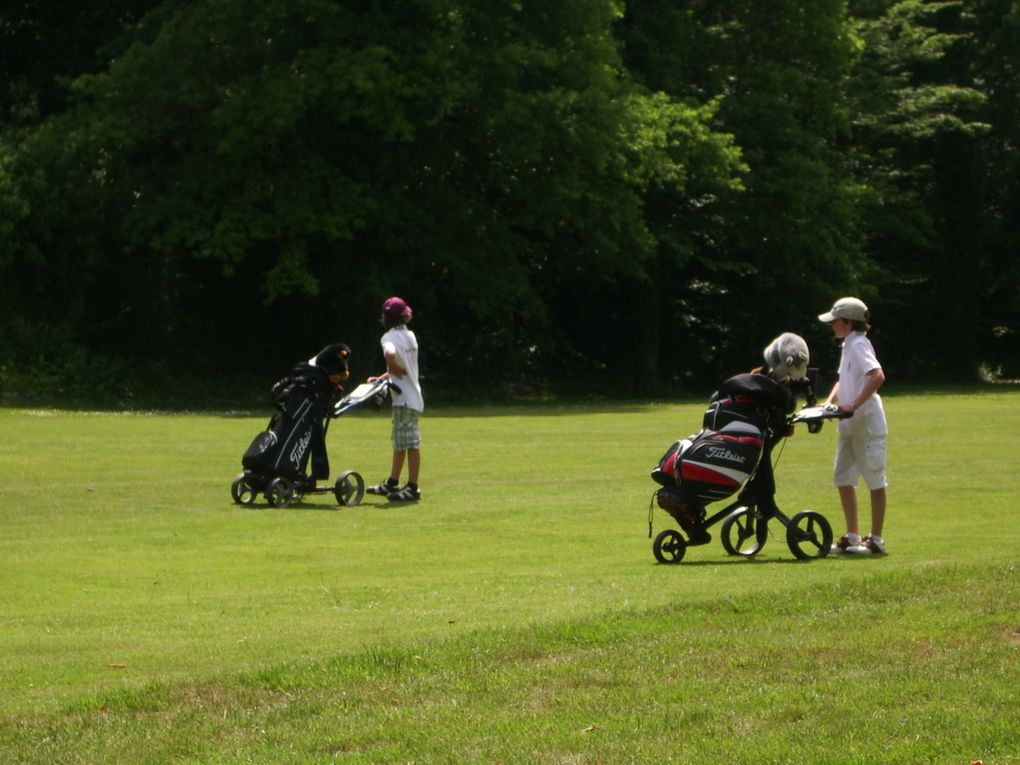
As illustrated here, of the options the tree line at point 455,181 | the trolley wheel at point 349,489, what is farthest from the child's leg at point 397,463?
the tree line at point 455,181

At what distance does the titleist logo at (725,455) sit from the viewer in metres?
11.9

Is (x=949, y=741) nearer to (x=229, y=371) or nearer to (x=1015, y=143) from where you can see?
(x=229, y=371)

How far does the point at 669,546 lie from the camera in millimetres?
12000

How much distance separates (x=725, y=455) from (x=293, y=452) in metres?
5.98

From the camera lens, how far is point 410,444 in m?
17.1

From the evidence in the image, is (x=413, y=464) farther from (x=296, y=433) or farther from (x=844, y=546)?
(x=844, y=546)

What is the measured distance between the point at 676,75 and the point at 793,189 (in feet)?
14.8

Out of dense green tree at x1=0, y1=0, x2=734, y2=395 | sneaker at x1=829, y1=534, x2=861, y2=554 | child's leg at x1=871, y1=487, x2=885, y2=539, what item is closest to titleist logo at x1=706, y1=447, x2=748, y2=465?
sneaker at x1=829, y1=534, x2=861, y2=554

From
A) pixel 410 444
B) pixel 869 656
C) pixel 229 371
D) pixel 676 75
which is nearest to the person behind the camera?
pixel 869 656

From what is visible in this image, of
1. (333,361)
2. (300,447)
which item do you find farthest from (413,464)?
(333,361)

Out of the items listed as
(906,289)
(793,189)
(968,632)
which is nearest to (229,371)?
(793,189)

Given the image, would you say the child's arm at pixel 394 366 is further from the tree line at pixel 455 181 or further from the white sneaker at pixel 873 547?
the tree line at pixel 455 181

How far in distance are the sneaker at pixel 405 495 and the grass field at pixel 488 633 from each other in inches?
15.0

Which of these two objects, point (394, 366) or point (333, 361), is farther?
point (394, 366)
